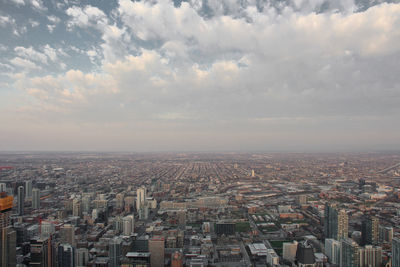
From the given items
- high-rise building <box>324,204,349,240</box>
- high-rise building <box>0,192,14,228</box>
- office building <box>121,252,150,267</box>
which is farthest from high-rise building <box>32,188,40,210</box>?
high-rise building <box>324,204,349,240</box>

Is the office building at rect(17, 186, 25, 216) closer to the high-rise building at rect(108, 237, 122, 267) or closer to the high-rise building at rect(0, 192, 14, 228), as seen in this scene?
the high-rise building at rect(0, 192, 14, 228)

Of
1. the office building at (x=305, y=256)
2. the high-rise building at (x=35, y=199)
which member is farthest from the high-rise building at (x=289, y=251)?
the high-rise building at (x=35, y=199)

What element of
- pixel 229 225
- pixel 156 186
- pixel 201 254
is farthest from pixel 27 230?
pixel 156 186

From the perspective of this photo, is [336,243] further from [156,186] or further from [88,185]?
[88,185]

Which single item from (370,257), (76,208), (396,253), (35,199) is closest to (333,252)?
(370,257)

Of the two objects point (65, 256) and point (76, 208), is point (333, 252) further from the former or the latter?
point (76, 208)

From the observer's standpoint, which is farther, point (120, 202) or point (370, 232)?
point (120, 202)

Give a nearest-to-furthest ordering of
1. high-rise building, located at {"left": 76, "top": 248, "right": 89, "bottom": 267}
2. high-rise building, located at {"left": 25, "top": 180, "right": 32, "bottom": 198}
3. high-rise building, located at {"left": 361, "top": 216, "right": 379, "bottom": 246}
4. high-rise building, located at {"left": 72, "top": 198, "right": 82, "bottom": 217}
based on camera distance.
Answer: high-rise building, located at {"left": 76, "top": 248, "right": 89, "bottom": 267} → high-rise building, located at {"left": 361, "top": 216, "right": 379, "bottom": 246} → high-rise building, located at {"left": 72, "top": 198, "right": 82, "bottom": 217} → high-rise building, located at {"left": 25, "top": 180, "right": 32, "bottom": 198}
